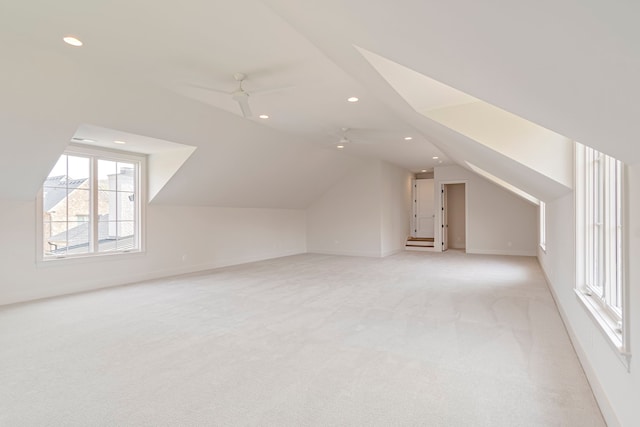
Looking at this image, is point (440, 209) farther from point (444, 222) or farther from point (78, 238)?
point (78, 238)

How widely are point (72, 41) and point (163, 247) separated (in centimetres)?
431

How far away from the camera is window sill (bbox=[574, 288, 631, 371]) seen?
5.61ft

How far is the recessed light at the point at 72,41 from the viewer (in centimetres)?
289

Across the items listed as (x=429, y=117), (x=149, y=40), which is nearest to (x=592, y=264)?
(x=429, y=117)

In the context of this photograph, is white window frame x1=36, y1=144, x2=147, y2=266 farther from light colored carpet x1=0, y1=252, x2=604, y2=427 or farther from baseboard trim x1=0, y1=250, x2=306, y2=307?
light colored carpet x1=0, y1=252, x2=604, y2=427

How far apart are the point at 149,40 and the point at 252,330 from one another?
2.85 metres

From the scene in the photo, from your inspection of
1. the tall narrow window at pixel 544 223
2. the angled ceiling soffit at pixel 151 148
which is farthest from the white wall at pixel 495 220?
the angled ceiling soffit at pixel 151 148

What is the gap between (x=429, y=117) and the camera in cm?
329

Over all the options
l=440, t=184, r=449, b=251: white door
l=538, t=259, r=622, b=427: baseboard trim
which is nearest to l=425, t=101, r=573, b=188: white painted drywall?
l=538, t=259, r=622, b=427: baseboard trim

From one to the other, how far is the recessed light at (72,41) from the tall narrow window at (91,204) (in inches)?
108

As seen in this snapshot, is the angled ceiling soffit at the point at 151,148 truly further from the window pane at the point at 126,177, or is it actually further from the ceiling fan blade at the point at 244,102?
the ceiling fan blade at the point at 244,102

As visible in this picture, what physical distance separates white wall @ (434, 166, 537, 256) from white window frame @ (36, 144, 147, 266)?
26.5 feet

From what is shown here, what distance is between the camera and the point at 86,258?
5.40m

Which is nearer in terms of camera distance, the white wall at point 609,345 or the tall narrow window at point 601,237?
the white wall at point 609,345
